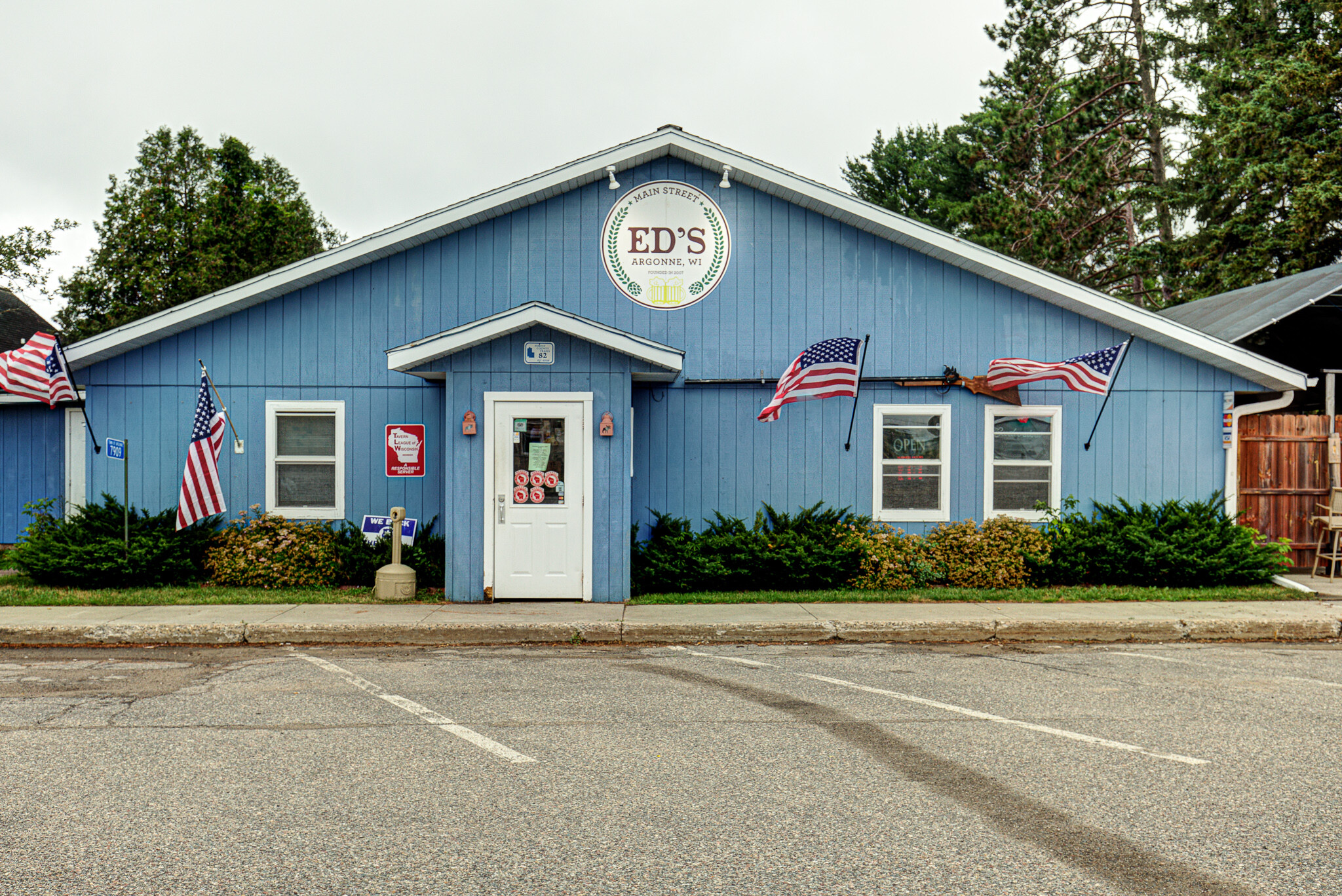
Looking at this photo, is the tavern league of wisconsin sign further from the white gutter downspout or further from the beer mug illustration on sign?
the white gutter downspout

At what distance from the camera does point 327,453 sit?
12898 millimetres

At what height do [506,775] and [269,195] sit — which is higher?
[269,195]

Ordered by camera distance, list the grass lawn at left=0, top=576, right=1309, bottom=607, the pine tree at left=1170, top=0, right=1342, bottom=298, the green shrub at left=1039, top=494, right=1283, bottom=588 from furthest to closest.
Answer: the pine tree at left=1170, top=0, right=1342, bottom=298, the green shrub at left=1039, top=494, right=1283, bottom=588, the grass lawn at left=0, top=576, right=1309, bottom=607

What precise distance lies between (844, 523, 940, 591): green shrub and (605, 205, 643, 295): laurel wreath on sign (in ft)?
14.0

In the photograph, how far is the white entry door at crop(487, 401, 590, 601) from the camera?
1104 cm

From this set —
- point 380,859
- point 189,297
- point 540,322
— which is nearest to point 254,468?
point 540,322

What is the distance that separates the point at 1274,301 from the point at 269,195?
125 ft

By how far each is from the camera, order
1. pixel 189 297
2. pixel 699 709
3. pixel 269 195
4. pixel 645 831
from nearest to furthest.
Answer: pixel 645 831 → pixel 699 709 → pixel 189 297 → pixel 269 195

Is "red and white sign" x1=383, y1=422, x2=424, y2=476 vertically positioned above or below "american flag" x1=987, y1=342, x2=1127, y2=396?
below

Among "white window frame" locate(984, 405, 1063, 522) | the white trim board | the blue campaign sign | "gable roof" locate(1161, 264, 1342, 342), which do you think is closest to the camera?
the white trim board

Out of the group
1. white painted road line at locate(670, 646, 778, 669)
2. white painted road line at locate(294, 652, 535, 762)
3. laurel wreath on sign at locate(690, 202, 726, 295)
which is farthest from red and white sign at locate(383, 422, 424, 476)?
white painted road line at locate(670, 646, 778, 669)

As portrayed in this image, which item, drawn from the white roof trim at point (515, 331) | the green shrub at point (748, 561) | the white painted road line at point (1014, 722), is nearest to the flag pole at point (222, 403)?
the white roof trim at point (515, 331)

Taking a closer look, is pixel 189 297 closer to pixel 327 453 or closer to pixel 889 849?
pixel 327 453

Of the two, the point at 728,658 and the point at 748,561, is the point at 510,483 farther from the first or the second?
the point at 728,658
